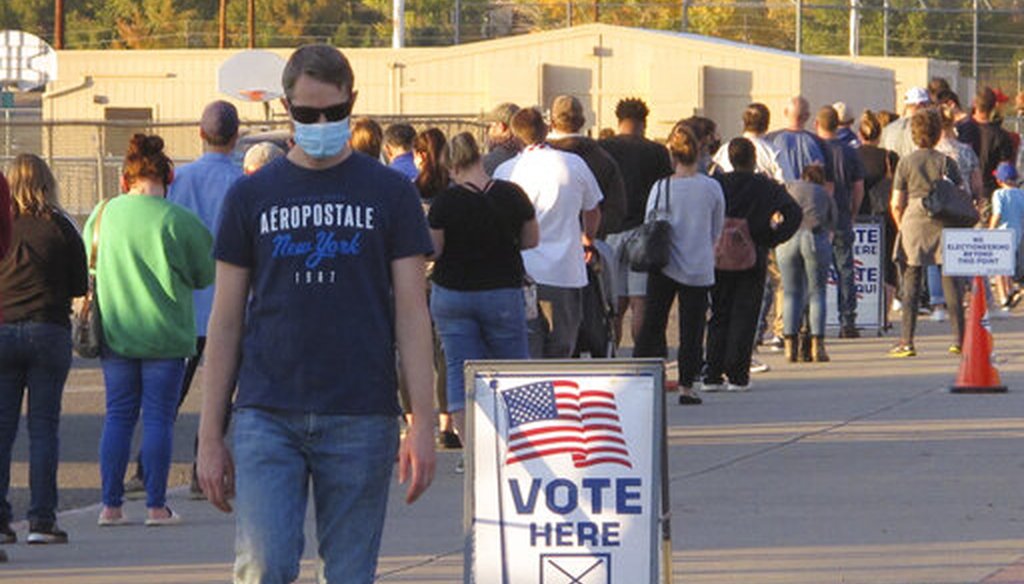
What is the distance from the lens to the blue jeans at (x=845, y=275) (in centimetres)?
1878

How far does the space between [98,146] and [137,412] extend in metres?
15.8

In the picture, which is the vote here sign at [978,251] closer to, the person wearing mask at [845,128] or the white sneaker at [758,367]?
the white sneaker at [758,367]

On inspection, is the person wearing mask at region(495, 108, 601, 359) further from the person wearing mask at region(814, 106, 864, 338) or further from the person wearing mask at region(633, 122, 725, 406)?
the person wearing mask at region(814, 106, 864, 338)

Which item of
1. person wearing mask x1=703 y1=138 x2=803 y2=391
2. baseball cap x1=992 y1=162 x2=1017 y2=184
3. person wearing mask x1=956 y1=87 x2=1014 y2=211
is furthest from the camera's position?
person wearing mask x1=956 y1=87 x2=1014 y2=211

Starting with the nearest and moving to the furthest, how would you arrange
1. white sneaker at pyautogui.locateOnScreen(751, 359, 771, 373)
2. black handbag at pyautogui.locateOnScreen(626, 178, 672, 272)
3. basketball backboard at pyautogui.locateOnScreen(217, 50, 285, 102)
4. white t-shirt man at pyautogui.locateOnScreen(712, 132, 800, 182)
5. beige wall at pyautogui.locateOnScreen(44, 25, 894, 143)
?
black handbag at pyautogui.locateOnScreen(626, 178, 672, 272) → white sneaker at pyautogui.locateOnScreen(751, 359, 771, 373) → white t-shirt man at pyautogui.locateOnScreen(712, 132, 800, 182) → basketball backboard at pyautogui.locateOnScreen(217, 50, 285, 102) → beige wall at pyautogui.locateOnScreen(44, 25, 894, 143)

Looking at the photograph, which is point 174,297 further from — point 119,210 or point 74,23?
point 74,23

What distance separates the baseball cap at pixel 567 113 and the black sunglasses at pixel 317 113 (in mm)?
7981

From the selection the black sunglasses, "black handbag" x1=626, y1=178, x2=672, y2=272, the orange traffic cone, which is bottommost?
the orange traffic cone

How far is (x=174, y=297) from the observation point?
33.9 feet

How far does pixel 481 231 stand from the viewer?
10859 mm

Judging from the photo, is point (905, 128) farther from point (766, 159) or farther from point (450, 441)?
point (450, 441)

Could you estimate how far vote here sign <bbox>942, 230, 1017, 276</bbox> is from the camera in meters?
15.6

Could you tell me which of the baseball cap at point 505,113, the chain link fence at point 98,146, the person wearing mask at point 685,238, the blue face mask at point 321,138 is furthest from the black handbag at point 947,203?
the blue face mask at point 321,138

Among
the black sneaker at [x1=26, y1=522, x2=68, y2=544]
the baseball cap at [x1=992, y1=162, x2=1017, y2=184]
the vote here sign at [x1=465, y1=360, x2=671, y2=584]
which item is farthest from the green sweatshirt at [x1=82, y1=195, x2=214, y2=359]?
the baseball cap at [x1=992, y1=162, x2=1017, y2=184]
